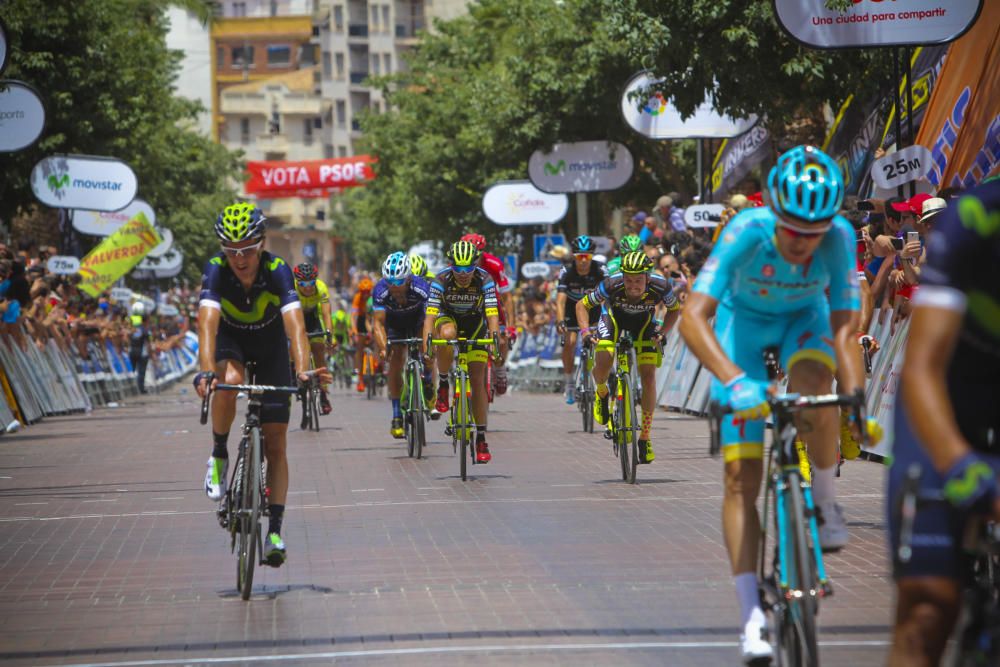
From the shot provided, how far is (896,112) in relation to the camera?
54.2 feet

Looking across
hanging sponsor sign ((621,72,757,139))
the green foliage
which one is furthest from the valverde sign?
hanging sponsor sign ((621,72,757,139))

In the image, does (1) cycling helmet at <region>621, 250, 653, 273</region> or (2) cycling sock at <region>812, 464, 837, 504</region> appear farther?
(1) cycling helmet at <region>621, 250, 653, 273</region>

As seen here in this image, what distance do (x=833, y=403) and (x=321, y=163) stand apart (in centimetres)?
8863

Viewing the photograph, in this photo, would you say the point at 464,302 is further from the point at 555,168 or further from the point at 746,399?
the point at 555,168

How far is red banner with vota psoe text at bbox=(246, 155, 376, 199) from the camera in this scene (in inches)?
3654

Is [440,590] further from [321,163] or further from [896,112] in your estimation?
[321,163]

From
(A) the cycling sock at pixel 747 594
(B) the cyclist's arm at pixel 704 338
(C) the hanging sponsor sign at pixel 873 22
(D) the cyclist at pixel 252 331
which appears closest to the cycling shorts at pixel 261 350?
(D) the cyclist at pixel 252 331

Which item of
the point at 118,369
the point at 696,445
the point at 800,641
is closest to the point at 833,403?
the point at 800,641

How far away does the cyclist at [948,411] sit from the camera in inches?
166

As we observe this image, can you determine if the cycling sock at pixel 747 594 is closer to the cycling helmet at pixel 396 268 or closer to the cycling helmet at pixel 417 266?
the cycling helmet at pixel 396 268

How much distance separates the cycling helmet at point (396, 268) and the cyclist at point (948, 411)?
557 inches

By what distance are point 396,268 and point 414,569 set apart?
351 inches

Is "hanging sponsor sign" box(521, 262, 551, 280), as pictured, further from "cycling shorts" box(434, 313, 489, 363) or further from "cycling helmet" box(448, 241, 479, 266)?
"cycling helmet" box(448, 241, 479, 266)

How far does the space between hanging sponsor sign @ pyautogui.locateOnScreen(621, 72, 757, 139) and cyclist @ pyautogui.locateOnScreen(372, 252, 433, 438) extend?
7914 mm
